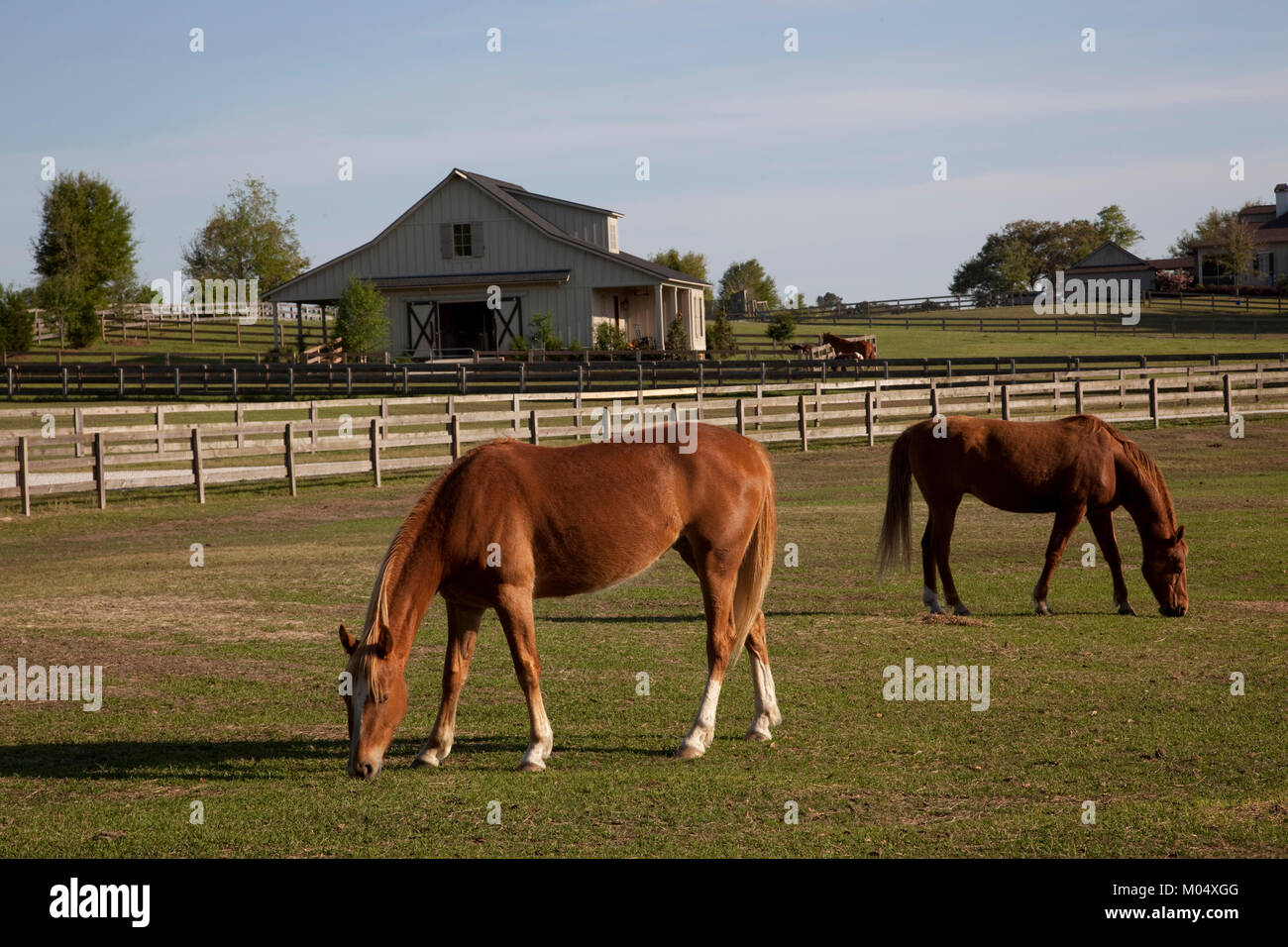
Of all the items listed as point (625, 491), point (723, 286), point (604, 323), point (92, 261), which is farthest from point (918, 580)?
point (723, 286)

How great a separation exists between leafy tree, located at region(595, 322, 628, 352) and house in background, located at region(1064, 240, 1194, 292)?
190ft

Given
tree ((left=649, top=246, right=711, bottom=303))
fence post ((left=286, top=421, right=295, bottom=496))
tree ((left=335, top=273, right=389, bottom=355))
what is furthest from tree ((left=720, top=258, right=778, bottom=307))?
Answer: fence post ((left=286, top=421, right=295, bottom=496))

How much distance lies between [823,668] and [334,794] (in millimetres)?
3917

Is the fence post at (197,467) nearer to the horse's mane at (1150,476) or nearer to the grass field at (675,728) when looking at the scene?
the grass field at (675,728)

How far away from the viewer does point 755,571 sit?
23.3 feet

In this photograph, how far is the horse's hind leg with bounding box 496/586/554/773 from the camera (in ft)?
20.6


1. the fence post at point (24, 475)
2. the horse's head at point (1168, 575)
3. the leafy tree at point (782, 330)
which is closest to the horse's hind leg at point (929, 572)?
the horse's head at point (1168, 575)

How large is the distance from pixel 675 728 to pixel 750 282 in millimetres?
111181

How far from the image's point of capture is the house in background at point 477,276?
48.2m

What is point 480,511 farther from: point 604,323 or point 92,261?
point 92,261

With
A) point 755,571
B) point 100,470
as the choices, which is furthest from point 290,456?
point 755,571

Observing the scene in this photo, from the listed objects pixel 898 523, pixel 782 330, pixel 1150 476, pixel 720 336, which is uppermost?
pixel 782 330

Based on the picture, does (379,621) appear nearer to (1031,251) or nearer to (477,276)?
(477,276)

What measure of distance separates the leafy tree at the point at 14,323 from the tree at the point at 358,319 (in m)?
17.9
